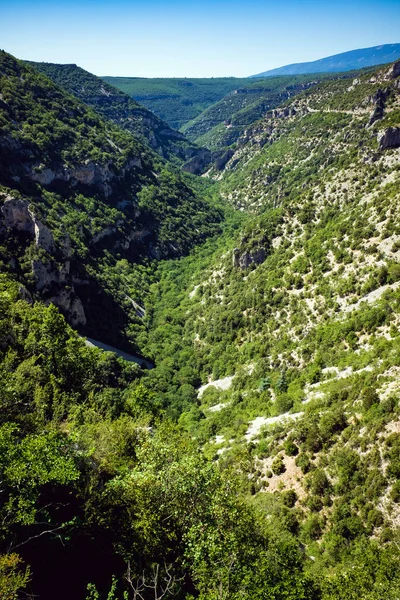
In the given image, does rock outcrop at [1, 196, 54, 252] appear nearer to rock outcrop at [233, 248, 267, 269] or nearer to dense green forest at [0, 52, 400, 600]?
dense green forest at [0, 52, 400, 600]

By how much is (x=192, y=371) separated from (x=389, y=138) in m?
70.5

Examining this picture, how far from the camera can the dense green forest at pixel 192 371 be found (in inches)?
661

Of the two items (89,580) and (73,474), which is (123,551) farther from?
(73,474)

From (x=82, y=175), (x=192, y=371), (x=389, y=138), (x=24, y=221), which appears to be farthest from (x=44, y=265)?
(x=389, y=138)

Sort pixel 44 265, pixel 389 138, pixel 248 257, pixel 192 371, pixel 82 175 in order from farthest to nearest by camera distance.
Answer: pixel 82 175 < pixel 248 257 < pixel 389 138 < pixel 192 371 < pixel 44 265

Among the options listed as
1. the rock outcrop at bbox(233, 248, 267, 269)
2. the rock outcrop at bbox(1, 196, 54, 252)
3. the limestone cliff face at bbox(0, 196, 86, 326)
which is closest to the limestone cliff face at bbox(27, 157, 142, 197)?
the limestone cliff face at bbox(0, 196, 86, 326)

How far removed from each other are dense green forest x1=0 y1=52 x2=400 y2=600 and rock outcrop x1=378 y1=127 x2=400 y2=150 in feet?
1.78

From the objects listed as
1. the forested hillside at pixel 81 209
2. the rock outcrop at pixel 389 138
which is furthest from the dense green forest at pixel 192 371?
the forested hillside at pixel 81 209

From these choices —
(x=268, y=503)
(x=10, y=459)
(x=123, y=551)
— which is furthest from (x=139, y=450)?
(x=268, y=503)

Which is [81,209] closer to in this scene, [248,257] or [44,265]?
[44,265]

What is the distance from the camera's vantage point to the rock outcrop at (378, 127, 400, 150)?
83.4 metres

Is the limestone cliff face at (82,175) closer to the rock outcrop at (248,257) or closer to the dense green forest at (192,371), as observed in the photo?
the dense green forest at (192,371)

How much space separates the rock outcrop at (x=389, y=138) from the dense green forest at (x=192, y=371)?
21.4 inches

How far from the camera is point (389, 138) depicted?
274 feet
